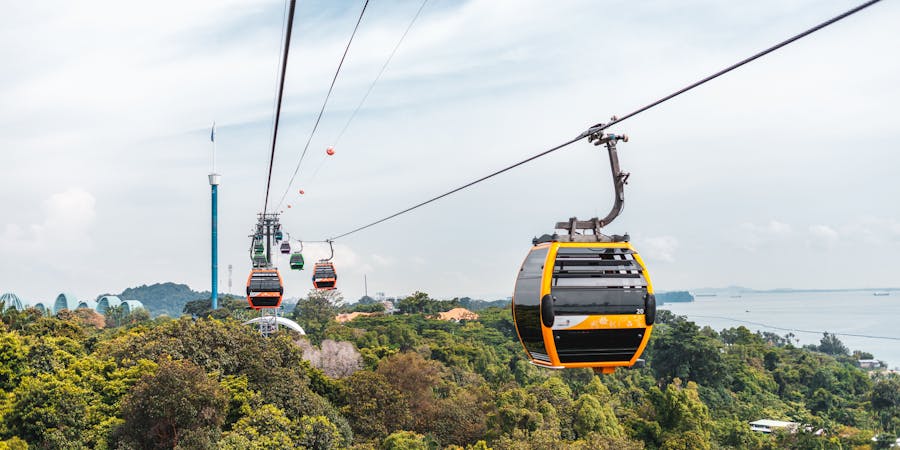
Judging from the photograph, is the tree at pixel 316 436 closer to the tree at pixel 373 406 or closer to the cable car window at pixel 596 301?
the tree at pixel 373 406

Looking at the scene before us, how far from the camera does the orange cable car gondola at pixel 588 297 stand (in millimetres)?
7496

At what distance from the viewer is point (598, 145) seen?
7.63 m

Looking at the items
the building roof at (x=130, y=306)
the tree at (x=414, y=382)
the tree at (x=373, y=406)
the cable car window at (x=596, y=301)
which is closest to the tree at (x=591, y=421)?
the tree at (x=414, y=382)

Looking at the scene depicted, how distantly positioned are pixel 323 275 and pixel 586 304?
2187cm

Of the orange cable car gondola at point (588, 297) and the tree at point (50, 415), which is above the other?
the orange cable car gondola at point (588, 297)

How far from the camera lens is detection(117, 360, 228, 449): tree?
21281 millimetres

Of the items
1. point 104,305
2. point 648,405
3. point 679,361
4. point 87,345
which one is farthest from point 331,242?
point 104,305

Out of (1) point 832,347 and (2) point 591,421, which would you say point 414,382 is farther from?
(1) point 832,347

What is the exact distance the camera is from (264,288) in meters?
25.6

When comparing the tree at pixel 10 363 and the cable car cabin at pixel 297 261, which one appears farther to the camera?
the cable car cabin at pixel 297 261

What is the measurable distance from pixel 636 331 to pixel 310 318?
83213 millimetres

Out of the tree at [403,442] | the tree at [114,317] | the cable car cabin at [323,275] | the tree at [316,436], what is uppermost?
the tree at [114,317]

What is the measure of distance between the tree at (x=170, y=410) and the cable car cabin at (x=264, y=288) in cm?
386

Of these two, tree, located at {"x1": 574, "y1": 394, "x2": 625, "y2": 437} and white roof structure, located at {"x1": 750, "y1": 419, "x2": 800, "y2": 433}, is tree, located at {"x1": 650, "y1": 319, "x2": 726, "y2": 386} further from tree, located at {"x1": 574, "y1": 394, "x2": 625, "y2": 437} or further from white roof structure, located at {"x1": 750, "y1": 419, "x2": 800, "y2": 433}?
tree, located at {"x1": 574, "y1": 394, "x2": 625, "y2": 437}
